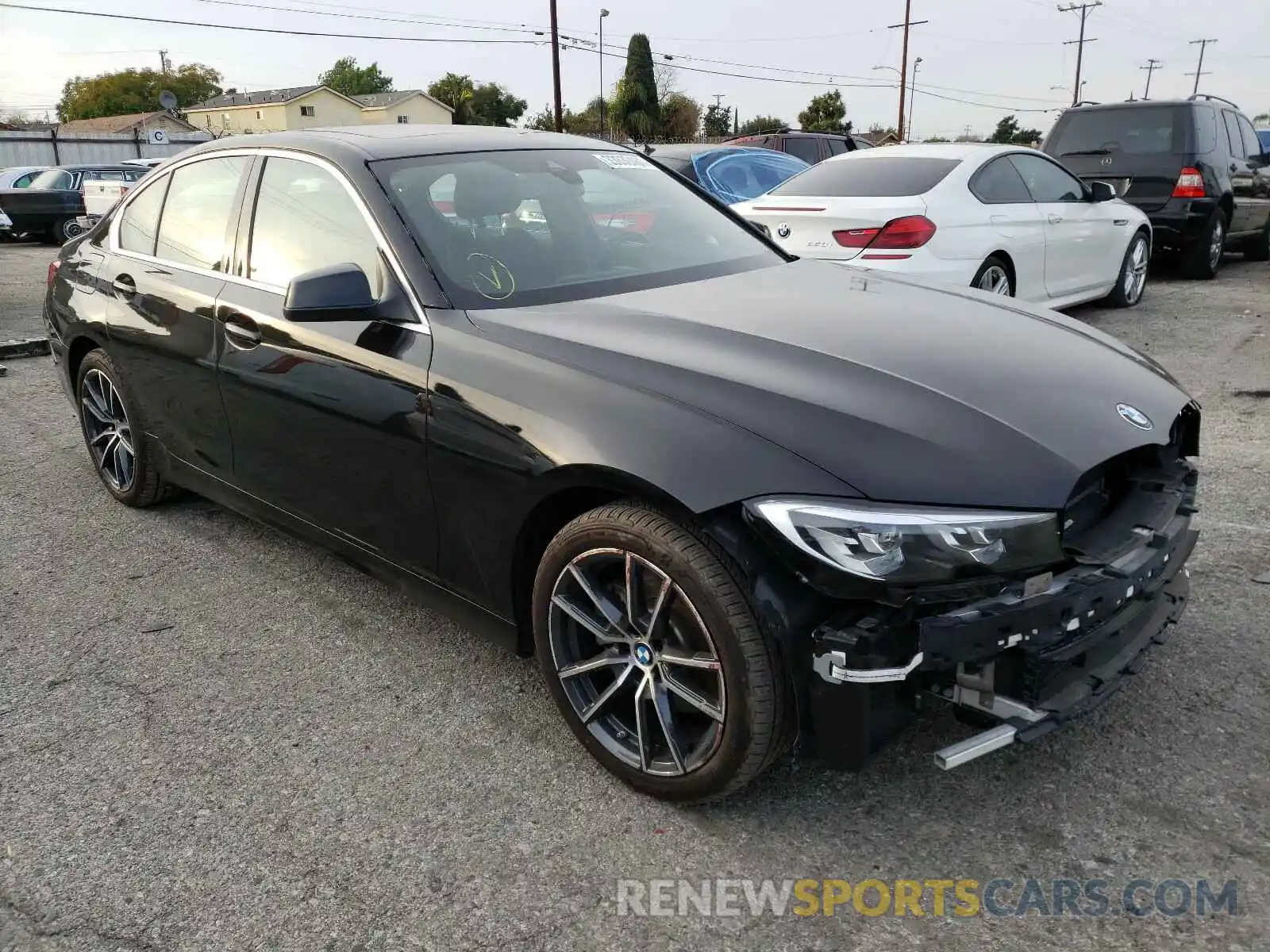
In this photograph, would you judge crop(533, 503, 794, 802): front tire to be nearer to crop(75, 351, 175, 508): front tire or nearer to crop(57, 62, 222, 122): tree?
crop(75, 351, 175, 508): front tire

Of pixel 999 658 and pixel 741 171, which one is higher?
pixel 741 171

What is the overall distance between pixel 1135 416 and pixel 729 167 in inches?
314

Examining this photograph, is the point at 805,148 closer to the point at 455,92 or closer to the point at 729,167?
the point at 729,167

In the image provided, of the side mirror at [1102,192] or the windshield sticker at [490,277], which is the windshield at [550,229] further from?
the side mirror at [1102,192]

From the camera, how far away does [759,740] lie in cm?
222

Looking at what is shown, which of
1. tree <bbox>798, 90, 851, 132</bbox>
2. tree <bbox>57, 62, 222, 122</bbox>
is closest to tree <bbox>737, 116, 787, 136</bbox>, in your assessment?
tree <bbox>798, 90, 851, 132</bbox>

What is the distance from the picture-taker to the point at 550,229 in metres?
3.26

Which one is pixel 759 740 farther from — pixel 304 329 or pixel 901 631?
pixel 304 329

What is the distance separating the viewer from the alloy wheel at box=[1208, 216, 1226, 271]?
412 inches

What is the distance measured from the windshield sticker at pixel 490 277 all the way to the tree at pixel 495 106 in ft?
268

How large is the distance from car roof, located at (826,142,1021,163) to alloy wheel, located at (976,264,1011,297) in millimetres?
810

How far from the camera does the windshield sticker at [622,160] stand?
3.81m

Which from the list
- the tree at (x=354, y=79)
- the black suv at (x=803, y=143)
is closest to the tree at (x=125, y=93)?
→ the tree at (x=354, y=79)

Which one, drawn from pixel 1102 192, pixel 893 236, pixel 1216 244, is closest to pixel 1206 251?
pixel 1216 244
